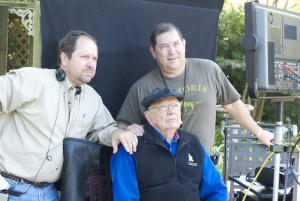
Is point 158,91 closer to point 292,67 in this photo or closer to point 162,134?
point 162,134

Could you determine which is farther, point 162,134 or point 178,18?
point 178,18

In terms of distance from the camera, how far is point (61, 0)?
9.67ft

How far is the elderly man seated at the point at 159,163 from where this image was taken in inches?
101

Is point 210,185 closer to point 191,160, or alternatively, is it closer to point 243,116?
point 191,160

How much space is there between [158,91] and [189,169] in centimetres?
50

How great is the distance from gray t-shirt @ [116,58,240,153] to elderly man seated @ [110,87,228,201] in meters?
0.31

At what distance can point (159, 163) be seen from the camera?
8.51ft

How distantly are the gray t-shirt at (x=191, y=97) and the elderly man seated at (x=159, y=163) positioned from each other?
314 millimetres

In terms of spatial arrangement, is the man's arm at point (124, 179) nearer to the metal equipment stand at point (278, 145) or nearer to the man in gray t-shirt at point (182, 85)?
the man in gray t-shirt at point (182, 85)

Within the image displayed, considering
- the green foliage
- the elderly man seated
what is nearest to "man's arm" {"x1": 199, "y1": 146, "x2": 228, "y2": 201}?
the elderly man seated

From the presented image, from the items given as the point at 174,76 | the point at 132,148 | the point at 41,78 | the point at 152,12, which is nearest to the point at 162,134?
the point at 132,148

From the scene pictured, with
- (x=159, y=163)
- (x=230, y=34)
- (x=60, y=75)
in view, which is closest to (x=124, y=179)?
(x=159, y=163)

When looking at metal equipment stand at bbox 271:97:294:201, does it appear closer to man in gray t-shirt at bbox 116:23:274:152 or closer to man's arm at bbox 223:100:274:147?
man in gray t-shirt at bbox 116:23:274:152

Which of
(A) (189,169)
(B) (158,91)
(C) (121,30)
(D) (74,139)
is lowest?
(A) (189,169)
